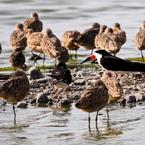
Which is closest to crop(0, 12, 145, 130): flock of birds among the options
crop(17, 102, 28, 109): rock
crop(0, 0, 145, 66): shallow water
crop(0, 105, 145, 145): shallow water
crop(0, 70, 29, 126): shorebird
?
crop(0, 70, 29, 126): shorebird

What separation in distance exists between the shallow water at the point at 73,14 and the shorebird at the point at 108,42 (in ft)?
4.77

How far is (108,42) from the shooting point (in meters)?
23.5

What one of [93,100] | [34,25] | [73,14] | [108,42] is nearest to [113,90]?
[93,100]

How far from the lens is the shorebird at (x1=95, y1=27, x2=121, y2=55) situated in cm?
2327

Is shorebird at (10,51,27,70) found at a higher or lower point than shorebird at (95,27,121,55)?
lower

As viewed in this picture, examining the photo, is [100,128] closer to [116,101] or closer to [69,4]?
[116,101]

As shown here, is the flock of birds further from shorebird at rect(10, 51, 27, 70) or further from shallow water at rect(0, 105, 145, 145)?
shallow water at rect(0, 105, 145, 145)

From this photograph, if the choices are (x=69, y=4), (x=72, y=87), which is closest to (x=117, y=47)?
(x=72, y=87)

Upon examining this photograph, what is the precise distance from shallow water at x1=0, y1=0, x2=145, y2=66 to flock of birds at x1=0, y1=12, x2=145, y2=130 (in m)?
0.71

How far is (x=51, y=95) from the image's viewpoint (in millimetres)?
19016

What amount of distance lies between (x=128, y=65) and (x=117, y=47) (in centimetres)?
281

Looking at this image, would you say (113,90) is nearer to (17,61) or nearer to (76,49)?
(17,61)

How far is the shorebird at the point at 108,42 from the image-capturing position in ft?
76.3

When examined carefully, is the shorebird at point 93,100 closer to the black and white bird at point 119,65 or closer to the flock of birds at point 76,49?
the flock of birds at point 76,49
